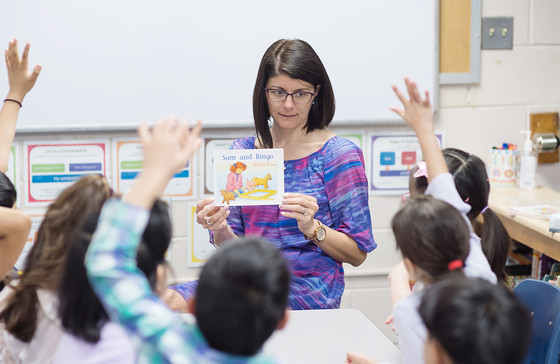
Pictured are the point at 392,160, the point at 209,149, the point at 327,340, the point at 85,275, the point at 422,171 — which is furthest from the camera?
the point at 392,160

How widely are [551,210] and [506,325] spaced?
5.99ft

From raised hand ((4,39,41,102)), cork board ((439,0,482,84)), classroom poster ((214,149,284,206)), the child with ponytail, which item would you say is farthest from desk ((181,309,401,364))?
cork board ((439,0,482,84))

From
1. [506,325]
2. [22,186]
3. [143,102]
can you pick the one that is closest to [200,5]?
[143,102]

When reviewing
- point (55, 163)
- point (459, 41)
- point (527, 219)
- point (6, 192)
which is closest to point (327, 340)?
point (6, 192)

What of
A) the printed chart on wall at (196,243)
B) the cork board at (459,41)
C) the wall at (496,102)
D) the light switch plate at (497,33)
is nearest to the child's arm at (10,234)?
the printed chart on wall at (196,243)

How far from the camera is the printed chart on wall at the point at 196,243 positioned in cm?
308

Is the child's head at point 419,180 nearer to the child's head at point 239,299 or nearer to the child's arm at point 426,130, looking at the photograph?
the child's arm at point 426,130

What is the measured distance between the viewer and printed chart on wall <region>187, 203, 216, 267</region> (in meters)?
3.08

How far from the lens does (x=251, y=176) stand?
2027 mm

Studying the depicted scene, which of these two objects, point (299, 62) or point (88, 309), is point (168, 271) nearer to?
point (88, 309)

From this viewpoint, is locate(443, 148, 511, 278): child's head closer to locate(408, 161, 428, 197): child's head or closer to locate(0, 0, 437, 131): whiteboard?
locate(408, 161, 428, 197): child's head

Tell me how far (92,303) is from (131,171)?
6.42 ft

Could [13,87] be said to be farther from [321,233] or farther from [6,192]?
[321,233]

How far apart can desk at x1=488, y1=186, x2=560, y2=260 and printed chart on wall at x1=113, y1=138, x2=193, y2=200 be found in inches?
53.4
